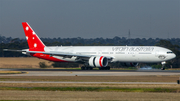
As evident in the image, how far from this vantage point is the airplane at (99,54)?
56.5m

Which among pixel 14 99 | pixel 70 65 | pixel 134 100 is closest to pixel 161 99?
pixel 134 100

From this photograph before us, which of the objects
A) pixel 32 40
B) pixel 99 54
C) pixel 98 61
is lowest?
pixel 98 61

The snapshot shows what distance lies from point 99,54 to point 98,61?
4.24 m

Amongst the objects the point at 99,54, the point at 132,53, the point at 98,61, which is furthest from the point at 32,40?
the point at 132,53

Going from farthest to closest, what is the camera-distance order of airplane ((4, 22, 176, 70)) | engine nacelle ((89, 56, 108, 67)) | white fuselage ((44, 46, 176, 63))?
1. engine nacelle ((89, 56, 108, 67))
2. airplane ((4, 22, 176, 70))
3. white fuselage ((44, 46, 176, 63))

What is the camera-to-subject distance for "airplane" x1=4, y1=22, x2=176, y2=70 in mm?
56469

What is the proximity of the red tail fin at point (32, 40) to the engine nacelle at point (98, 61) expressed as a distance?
13.5m

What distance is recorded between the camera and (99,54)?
61000 millimetres

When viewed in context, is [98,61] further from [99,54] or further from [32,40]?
[32,40]

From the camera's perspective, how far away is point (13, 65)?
77.6 meters
